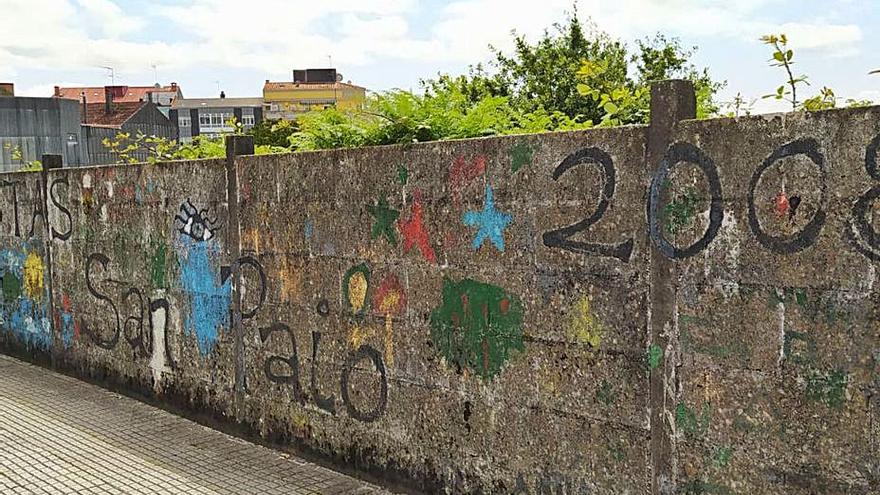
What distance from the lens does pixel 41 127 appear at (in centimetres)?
3984

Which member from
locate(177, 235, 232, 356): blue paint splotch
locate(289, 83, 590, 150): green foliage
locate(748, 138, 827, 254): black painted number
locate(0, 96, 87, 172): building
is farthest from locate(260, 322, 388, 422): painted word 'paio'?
locate(0, 96, 87, 172): building

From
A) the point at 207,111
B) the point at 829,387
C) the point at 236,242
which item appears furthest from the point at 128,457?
the point at 207,111

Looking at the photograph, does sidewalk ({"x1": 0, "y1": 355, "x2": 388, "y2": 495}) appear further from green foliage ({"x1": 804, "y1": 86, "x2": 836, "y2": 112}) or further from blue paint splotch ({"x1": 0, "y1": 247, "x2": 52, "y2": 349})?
green foliage ({"x1": 804, "y1": 86, "x2": 836, "y2": 112})

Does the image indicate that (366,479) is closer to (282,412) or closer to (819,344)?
(282,412)

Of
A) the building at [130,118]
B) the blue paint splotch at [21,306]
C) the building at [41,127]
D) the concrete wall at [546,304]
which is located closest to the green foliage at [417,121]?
the concrete wall at [546,304]

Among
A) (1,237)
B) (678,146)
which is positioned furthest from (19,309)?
(678,146)

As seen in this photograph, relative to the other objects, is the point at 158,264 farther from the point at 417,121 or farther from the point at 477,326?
the point at 477,326

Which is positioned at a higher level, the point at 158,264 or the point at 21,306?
the point at 158,264

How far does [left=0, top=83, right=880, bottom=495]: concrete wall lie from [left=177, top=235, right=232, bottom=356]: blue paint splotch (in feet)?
0.07

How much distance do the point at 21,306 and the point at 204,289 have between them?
3979mm

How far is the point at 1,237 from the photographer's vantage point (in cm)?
996

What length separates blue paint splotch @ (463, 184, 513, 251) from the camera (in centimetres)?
452

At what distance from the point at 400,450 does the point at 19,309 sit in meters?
6.26

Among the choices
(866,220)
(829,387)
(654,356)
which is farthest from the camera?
(654,356)
